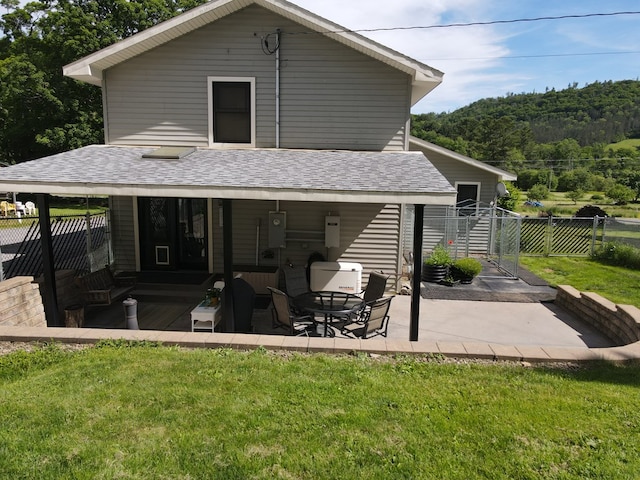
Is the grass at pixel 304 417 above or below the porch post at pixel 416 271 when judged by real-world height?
below

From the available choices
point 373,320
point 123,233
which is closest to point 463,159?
point 373,320

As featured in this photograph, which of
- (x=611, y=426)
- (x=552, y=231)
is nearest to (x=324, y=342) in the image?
(x=611, y=426)

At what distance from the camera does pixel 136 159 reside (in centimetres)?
743

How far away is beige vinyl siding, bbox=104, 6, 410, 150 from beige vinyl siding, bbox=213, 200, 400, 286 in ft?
4.30

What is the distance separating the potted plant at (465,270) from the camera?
33.4 feet

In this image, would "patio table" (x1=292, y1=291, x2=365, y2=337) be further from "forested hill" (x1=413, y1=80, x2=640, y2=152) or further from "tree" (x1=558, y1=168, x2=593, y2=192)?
"tree" (x1=558, y1=168, x2=593, y2=192)

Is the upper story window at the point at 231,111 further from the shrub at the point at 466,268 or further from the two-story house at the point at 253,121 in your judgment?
the shrub at the point at 466,268

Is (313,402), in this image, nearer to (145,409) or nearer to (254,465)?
(254,465)

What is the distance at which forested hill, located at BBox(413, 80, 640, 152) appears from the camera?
74.1 m

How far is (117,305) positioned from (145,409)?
4903 millimetres

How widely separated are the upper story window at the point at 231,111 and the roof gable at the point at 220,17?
1.12m

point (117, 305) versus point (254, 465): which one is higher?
point (254, 465)

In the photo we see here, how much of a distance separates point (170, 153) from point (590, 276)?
1107cm

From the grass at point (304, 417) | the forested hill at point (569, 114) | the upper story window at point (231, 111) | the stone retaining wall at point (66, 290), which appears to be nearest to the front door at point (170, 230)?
the upper story window at point (231, 111)
